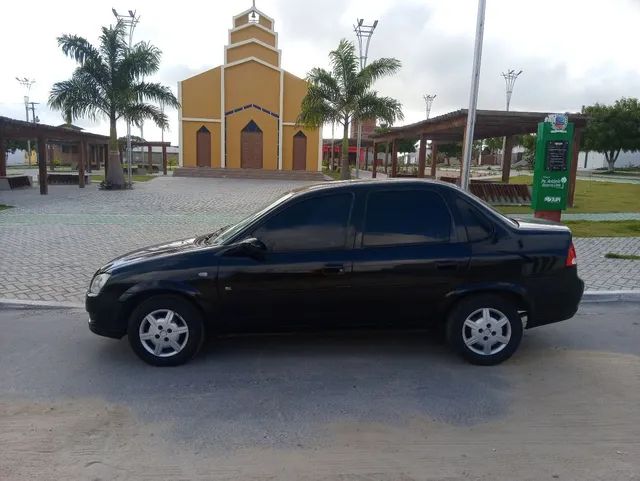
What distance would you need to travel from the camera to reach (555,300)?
4.66m

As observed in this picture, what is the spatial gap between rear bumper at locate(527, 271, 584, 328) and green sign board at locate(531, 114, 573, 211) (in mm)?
6632

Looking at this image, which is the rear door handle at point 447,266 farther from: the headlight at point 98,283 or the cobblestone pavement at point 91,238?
the cobblestone pavement at point 91,238

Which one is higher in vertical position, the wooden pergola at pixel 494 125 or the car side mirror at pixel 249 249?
the wooden pergola at pixel 494 125

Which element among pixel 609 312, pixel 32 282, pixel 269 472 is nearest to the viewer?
pixel 269 472

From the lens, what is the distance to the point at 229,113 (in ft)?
137

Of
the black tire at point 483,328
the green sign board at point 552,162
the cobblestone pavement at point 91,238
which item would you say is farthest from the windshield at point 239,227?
the green sign board at point 552,162

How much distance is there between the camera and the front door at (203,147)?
41844 millimetres

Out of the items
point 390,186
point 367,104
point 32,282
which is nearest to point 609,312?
point 390,186

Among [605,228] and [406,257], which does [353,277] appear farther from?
[605,228]

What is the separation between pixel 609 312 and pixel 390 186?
354 centimetres

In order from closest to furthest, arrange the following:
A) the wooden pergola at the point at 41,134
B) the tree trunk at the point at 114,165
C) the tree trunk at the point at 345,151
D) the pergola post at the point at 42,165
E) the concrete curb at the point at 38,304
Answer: the concrete curb at the point at 38,304, the wooden pergola at the point at 41,134, the pergola post at the point at 42,165, the tree trunk at the point at 345,151, the tree trunk at the point at 114,165

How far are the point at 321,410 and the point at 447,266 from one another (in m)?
1.63

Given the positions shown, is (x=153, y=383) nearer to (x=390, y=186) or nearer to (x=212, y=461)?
(x=212, y=461)

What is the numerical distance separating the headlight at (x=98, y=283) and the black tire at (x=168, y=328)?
1.22 ft
